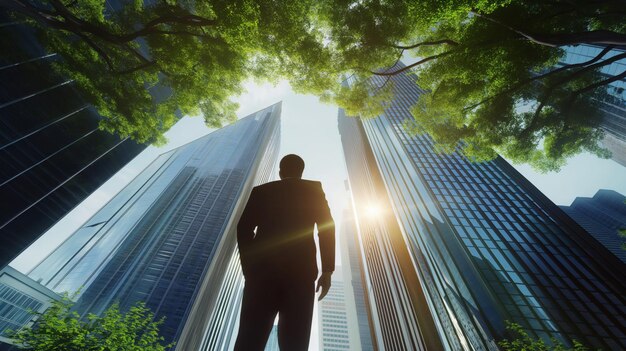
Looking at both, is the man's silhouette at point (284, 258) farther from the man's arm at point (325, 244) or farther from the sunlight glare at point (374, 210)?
the sunlight glare at point (374, 210)

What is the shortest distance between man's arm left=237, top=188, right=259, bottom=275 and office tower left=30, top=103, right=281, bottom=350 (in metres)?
63.2

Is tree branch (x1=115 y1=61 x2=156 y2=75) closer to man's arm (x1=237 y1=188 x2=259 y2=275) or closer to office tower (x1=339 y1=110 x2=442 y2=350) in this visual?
man's arm (x1=237 y1=188 x2=259 y2=275)

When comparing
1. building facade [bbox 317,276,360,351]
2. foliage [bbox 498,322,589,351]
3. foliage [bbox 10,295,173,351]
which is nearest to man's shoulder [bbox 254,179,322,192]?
foliage [bbox 498,322,589,351]

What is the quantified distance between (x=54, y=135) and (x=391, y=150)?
34739 mm

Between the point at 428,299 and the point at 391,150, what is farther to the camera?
the point at 391,150

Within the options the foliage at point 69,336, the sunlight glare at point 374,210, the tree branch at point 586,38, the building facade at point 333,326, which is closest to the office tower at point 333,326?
the building facade at point 333,326

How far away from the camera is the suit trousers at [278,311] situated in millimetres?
1821

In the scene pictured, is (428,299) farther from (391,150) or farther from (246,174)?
(246,174)


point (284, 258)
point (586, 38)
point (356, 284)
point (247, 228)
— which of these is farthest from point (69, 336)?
point (356, 284)

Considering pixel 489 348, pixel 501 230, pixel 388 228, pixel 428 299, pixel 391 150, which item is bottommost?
pixel 489 348

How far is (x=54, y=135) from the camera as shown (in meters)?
14.2

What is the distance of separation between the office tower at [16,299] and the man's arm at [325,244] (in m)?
71.1

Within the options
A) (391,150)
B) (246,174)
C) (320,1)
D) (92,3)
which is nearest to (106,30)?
(92,3)

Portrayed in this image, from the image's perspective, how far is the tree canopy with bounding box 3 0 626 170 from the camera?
724 centimetres
